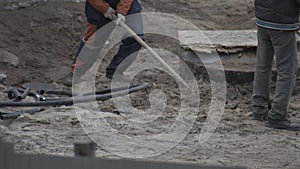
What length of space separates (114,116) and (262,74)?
4.41 ft

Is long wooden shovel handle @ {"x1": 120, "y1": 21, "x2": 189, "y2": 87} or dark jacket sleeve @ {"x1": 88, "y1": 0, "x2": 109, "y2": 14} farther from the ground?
dark jacket sleeve @ {"x1": 88, "y1": 0, "x2": 109, "y2": 14}

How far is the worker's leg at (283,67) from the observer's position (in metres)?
5.39

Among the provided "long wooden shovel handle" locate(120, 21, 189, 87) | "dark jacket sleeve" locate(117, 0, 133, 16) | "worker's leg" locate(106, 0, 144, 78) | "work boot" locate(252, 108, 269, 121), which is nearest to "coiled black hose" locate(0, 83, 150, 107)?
"long wooden shovel handle" locate(120, 21, 189, 87)

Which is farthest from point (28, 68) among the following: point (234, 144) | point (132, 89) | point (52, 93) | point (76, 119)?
point (234, 144)

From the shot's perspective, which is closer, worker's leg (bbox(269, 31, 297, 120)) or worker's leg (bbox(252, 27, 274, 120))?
worker's leg (bbox(269, 31, 297, 120))

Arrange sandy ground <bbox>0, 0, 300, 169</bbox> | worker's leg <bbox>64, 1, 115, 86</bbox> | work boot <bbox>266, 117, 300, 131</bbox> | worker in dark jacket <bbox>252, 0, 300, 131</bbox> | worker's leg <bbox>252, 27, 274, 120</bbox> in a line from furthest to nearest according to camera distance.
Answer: worker's leg <bbox>64, 1, 115, 86</bbox>, worker's leg <bbox>252, 27, 274, 120</bbox>, work boot <bbox>266, 117, 300, 131</bbox>, worker in dark jacket <bbox>252, 0, 300, 131</bbox>, sandy ground <bbox>0, 0, 300, 169</bbox>

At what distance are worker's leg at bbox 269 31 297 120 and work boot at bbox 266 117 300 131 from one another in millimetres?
34

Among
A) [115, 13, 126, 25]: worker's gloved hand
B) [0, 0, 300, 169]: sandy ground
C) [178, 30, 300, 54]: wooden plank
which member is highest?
[115, 13, 126, 25]: worker's gloved hand

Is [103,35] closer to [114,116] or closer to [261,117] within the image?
[114,116]

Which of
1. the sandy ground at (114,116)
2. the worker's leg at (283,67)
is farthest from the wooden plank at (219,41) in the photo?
the worker's leg at (283,67)

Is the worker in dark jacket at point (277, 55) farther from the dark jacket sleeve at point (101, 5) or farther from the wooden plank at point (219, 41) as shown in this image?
the dark jacket sleeve at point (101, 5)

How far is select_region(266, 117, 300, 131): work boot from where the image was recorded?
5492mm

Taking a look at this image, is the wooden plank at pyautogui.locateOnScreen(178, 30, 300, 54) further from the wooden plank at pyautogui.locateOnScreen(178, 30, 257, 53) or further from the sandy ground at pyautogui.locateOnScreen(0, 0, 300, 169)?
the sandy ground at pyautogui.locateOnScreen(0, 0, 300, 169)

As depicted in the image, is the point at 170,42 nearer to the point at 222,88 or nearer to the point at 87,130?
the point at 222,88
